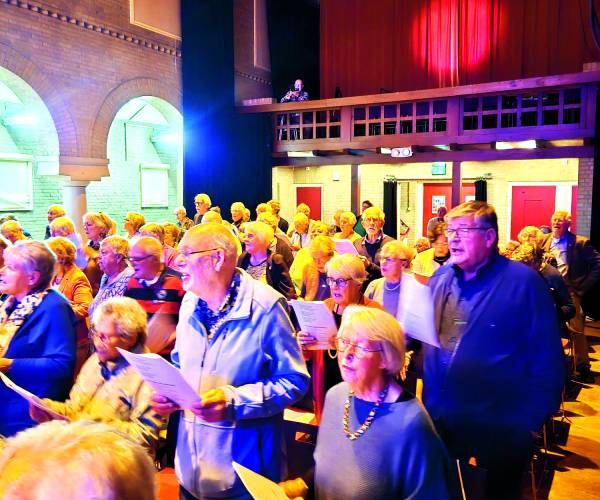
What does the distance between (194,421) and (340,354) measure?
23.9 inches

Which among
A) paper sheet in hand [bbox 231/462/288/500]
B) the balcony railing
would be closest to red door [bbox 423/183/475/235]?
the balcony railing

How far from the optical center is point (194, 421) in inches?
76.4

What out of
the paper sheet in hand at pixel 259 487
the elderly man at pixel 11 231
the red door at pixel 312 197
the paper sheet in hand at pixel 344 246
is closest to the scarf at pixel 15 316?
the paper sheet in hand at pixel 259 487

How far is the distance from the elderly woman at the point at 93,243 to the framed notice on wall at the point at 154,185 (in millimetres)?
8495

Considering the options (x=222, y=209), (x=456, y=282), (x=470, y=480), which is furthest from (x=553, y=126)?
(x=470, y=480)

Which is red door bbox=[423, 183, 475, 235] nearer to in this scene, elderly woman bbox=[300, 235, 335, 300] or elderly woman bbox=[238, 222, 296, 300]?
elderly woman bbox=[238, 222, 296, 300]

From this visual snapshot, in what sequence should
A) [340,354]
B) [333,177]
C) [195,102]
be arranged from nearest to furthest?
[340,354] → [195,102] → [333,177]

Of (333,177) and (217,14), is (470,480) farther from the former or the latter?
(333,177)

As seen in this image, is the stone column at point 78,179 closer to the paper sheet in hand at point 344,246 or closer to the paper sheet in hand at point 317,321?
the paper sheet in hand at point 344,246

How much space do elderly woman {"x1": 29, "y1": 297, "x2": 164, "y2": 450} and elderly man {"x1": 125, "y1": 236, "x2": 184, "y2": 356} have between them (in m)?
1.08

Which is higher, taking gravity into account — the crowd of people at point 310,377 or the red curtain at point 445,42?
the red curtain at point 445,42

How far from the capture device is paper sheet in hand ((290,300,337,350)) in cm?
283

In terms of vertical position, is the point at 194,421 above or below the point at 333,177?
below

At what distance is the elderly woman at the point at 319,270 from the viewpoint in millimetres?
4270
